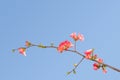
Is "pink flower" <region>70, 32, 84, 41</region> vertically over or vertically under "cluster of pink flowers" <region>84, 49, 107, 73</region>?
over

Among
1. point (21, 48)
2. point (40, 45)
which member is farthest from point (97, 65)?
point (21, 48)

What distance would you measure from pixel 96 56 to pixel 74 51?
1.74ft

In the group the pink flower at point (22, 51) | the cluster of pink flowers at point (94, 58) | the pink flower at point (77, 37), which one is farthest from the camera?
the pink flower at point (22, 51)

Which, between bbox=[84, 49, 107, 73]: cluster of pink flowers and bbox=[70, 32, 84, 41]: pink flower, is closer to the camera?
bbox=[84, 49, 107, 73]: cluster of pink flowers

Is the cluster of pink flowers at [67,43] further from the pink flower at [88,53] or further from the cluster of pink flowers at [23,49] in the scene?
the cluster of pink flowers at [23,49]

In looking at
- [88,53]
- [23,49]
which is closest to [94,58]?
Answer: [88,53]

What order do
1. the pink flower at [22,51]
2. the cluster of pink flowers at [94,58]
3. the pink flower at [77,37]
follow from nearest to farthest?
the cluster of pink flowers at [94,58] → the pink flower at [77,37] → the pink flower at [22,51]

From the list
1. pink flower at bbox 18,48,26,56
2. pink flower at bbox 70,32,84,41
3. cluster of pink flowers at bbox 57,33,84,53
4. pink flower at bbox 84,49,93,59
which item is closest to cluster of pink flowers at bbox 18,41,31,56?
pink flower at bbox 18,48,26,56

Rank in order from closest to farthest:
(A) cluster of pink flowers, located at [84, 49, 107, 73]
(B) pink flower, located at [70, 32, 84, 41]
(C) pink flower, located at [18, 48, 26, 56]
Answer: (A) cluster of pink flowers, located at [84, 49, 107, 73]
(B) pink flower, located at [70, 32, 84, 41]
(C) pink flower, located at [18, 48, 26, 56]

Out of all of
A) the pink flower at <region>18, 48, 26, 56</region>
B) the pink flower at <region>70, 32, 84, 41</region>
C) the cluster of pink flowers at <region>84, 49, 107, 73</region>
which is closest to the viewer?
the cluster of pink flowers at <region>84, 49, 107, 73</region>

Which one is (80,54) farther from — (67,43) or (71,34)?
(71,34)

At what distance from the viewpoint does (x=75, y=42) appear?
24.0 feet

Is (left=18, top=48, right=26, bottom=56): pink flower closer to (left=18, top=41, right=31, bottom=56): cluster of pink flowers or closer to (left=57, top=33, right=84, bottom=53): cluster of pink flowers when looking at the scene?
(left=18, top=41, right=31, bottom=56): cluster of pink flowers

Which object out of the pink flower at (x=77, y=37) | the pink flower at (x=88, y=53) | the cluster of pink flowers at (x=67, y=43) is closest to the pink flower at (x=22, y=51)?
the cluster of pink flowers at (x=67, y=43)
